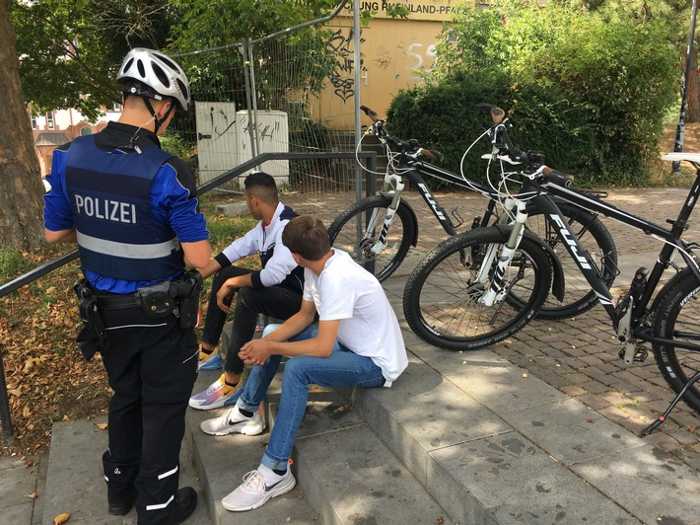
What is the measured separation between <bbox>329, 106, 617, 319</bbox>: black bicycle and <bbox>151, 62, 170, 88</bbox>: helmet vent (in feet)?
6.87

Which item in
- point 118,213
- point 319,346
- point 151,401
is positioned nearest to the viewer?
point 118,213

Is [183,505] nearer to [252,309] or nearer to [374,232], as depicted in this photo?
[252,309]

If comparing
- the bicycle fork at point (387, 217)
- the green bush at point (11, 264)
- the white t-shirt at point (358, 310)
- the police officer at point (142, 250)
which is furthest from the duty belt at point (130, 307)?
the green bush at point (11, 264)

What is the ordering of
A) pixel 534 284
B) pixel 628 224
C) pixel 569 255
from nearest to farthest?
pixel 628 224
pixel 569 255
pixel 534 284

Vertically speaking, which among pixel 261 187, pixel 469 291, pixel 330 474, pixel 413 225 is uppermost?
pixel 261 187

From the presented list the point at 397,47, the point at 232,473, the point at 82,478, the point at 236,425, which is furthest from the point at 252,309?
the point at 397,47

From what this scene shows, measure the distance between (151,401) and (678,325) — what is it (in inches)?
95.2

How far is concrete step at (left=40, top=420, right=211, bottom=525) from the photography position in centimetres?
281

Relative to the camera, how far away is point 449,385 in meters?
3.00

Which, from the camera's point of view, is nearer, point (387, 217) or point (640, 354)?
point (640, 354)

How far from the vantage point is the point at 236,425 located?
123 inches

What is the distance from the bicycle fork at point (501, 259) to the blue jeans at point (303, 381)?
95 cm

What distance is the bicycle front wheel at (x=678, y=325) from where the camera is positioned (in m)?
2.69

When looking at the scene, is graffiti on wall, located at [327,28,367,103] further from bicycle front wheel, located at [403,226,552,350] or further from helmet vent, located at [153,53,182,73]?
helmet vent, located at [153,53,182,73]
